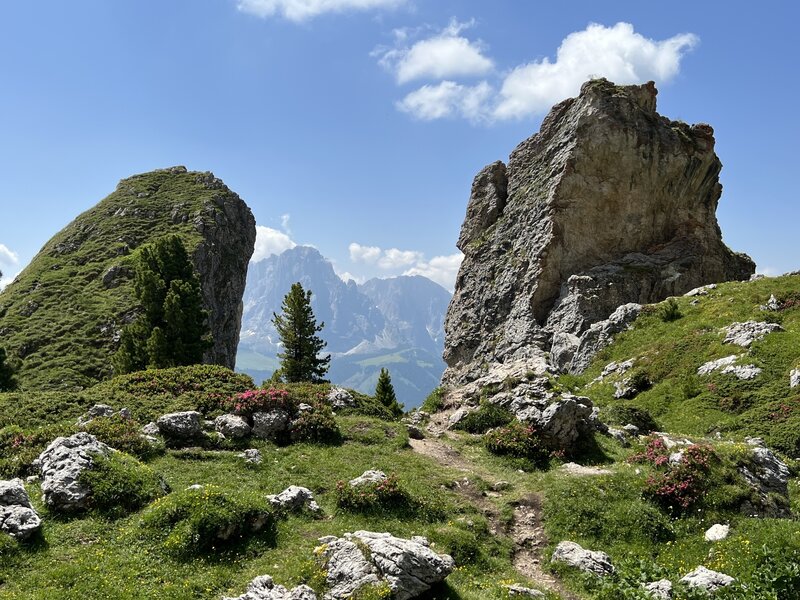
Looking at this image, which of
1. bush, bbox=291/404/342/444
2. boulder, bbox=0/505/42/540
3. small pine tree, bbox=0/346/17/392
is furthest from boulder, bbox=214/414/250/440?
small pine tree, bbox=0/346/17/392

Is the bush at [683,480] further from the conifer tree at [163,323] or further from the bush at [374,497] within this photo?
the conifer tree at [163,323]

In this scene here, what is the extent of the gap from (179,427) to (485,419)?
17.3m

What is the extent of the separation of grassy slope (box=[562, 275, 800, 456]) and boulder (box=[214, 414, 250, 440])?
27046 mm

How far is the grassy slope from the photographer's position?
1176 inches

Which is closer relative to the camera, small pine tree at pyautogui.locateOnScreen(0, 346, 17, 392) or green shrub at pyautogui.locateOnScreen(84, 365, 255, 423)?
green shrub at pyautogui.locateOnScreen(84, 365, 255, 423)

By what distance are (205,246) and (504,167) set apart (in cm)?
5814

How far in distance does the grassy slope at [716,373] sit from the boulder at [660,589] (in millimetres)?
18622

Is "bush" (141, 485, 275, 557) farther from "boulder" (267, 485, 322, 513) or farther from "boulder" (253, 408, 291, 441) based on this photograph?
"boulder" (253, 408, 291, 441)

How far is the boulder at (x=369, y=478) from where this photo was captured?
19.6 meters

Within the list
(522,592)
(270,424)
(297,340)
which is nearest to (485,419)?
(270,424)

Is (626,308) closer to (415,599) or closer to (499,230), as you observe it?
(499,230)

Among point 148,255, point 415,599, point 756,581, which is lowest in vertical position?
point 415,599

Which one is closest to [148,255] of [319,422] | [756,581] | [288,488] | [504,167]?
[319,422]

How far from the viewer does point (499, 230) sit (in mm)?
81250
